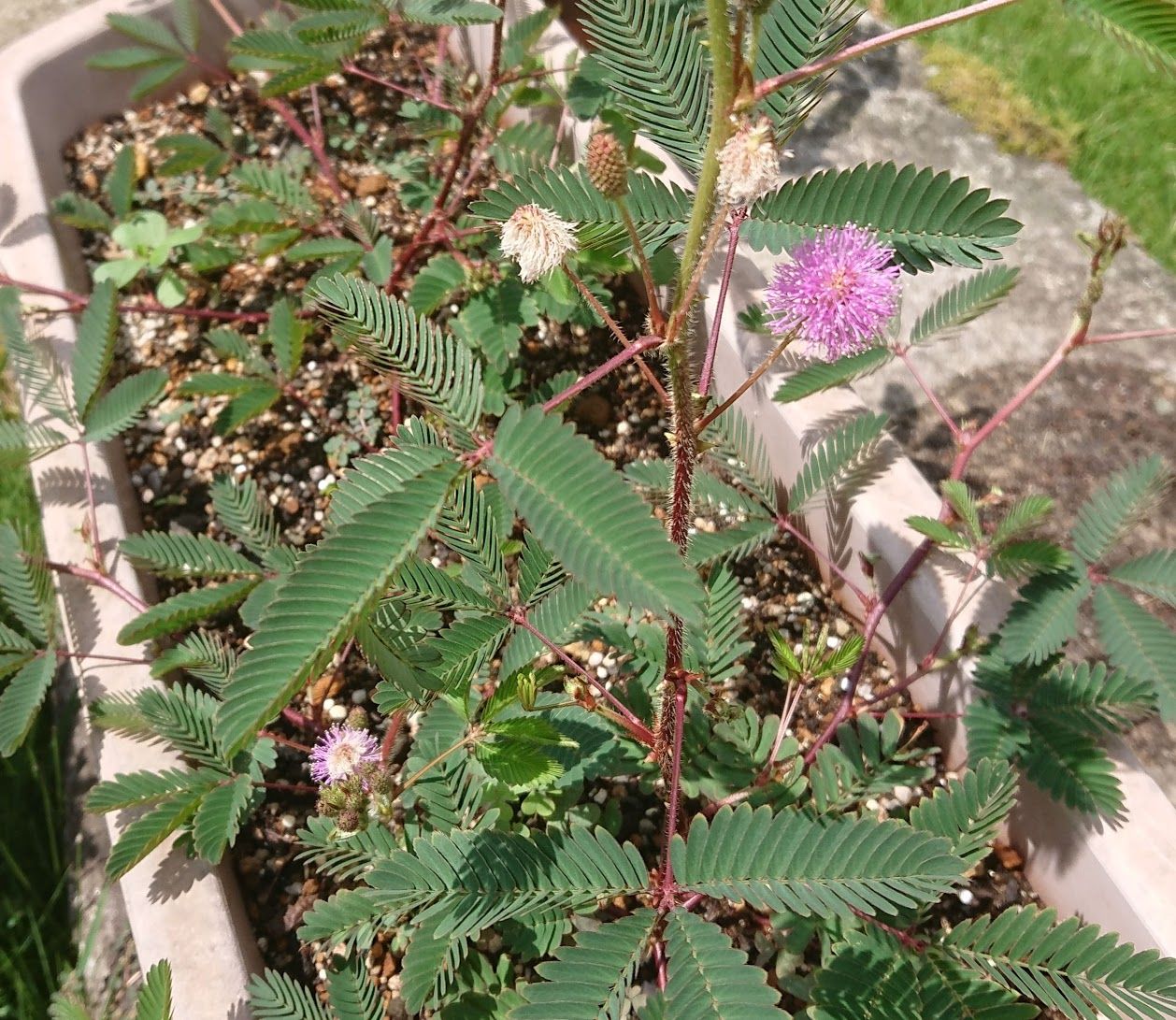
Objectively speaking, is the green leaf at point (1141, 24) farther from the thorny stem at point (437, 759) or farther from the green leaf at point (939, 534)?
the thorny stem at point (437, 759)

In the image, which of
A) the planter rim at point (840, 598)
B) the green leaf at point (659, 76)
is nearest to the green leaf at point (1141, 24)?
the green leaf at point (659, 76)

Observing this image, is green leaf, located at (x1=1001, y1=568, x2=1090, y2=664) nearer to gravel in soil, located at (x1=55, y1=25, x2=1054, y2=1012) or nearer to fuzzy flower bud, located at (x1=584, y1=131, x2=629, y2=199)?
gravel in soil, located at (x1=55, y1=25, x2=1054, y2=1012)

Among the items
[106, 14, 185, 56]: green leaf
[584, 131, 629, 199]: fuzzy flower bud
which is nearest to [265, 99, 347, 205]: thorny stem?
[106, 14, 185, 56]: green leaf

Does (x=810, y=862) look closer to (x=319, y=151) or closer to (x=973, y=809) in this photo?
(x=973, y=809)

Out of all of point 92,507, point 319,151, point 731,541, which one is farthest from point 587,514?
point 319,151

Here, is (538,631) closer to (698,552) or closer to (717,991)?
(698,552)

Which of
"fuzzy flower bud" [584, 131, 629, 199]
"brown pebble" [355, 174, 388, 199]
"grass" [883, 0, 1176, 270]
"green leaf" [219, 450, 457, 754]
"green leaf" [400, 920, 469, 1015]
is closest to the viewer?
"green leaf" [219, 450, 457, 754]

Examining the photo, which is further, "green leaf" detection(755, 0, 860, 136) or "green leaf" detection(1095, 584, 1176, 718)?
"green leaf" detection(1095, 584, 1176, 718)
